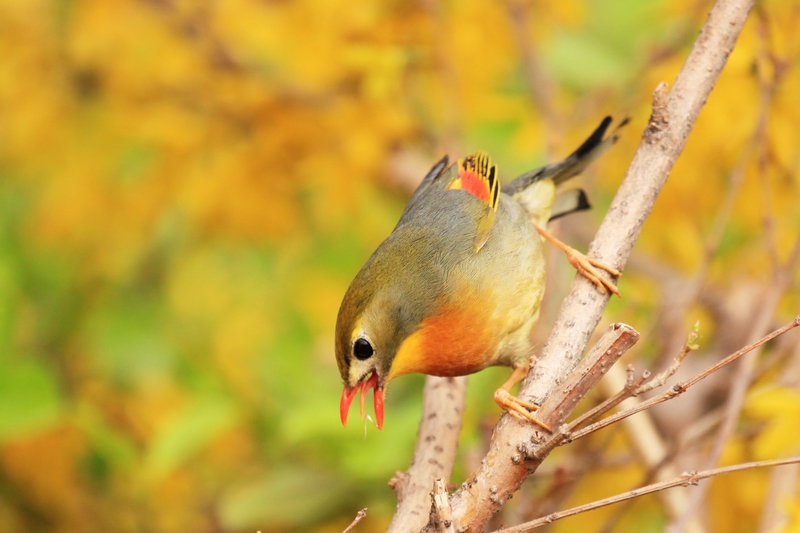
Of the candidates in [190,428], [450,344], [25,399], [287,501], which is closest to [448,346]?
[450,344]

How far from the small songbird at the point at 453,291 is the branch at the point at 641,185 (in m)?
0.07

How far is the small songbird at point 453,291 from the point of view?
89.1 inches

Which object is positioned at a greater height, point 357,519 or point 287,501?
point 287,501

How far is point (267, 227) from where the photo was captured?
4250 millimetres

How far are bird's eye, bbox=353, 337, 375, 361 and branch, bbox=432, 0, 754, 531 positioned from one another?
1.61 feet

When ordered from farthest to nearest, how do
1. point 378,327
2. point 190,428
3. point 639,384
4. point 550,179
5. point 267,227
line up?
point 267,227
point 190,428
point 550,179
point 378,327
point 639,384

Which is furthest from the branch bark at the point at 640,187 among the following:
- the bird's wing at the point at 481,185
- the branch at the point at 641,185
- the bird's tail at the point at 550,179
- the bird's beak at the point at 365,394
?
the bird's tail at the point at 550,179

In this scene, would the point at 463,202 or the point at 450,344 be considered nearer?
the point at 450,344

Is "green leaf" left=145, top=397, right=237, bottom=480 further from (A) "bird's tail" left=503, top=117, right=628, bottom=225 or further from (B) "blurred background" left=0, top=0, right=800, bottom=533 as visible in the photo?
(A) "bird's tail" left=503, top=117, right=628, bottom=225

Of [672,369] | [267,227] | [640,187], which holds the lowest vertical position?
[672,369]

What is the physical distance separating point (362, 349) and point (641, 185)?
87 cm

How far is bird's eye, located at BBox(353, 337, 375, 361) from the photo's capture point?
2.21 metres

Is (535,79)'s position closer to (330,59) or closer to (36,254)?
(330,59)

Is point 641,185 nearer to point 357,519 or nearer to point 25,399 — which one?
point 357,519
